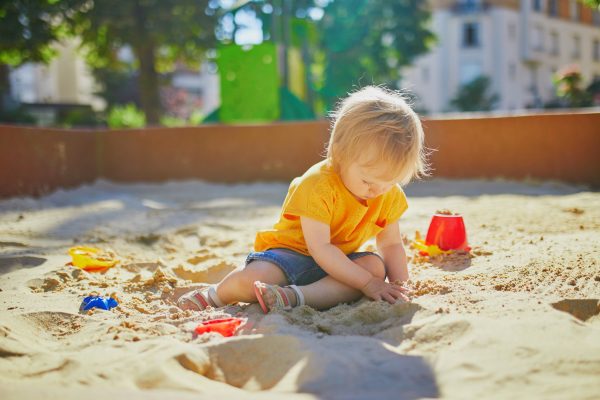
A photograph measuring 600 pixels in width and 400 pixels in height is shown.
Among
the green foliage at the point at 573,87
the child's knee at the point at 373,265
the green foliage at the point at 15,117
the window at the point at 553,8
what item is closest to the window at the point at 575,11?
the window at the point at 553,8

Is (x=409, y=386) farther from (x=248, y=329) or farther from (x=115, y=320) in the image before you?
(x=115, y=320)

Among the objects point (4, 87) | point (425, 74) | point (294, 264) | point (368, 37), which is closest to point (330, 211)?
point (294, 264)

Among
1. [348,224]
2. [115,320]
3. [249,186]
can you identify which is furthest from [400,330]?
[249,186]

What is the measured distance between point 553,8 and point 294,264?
102ft

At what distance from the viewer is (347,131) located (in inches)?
76.6

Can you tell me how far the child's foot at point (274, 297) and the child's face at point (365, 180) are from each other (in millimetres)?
415

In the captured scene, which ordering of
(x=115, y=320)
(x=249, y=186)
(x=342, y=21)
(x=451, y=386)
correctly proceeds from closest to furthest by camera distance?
(x=451, y=386) < (x=115, y=320) < (x=249, y=186) < (x=342, y=21)

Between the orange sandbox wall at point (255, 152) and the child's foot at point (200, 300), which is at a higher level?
the orange sandbox wall at point (255, 152)

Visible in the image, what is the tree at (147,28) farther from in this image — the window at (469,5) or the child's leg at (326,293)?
the window at (469,5)

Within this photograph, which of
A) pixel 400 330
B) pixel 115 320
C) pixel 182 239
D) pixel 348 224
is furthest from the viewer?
pixel 182 239

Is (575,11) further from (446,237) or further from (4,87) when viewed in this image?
(446,237)

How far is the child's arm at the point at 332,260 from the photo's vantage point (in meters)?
1.99

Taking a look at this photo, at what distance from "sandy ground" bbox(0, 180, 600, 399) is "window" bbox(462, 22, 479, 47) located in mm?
24264

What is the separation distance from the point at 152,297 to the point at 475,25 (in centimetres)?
2611
